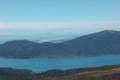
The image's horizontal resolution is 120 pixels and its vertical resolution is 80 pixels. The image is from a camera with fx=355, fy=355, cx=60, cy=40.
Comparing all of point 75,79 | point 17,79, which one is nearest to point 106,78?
point 75,79

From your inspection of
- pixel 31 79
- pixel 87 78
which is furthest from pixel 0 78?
pixel 87 78

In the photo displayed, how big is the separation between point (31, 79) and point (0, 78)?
24.9 metres

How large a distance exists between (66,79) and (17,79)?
53.6 m

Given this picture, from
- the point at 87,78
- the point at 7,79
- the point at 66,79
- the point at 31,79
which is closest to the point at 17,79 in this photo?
the point at 7,79

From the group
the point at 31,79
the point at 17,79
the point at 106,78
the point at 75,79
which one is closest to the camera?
the point at 106,78

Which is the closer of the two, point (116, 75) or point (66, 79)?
point (116, 75)

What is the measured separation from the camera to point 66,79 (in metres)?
121

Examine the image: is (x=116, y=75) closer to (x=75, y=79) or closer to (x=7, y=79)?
(x=75, y=79)

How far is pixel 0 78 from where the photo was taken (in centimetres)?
17300

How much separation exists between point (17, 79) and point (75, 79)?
58845mm

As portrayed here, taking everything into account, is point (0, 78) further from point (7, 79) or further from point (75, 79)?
point (75, 79)

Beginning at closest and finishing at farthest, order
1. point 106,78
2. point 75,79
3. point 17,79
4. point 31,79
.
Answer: point 106,78, point 75,79, point 31,79, point 17,79

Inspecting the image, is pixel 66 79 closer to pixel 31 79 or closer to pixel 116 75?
pixel 116 75

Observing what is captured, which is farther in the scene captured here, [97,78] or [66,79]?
[66,79]
